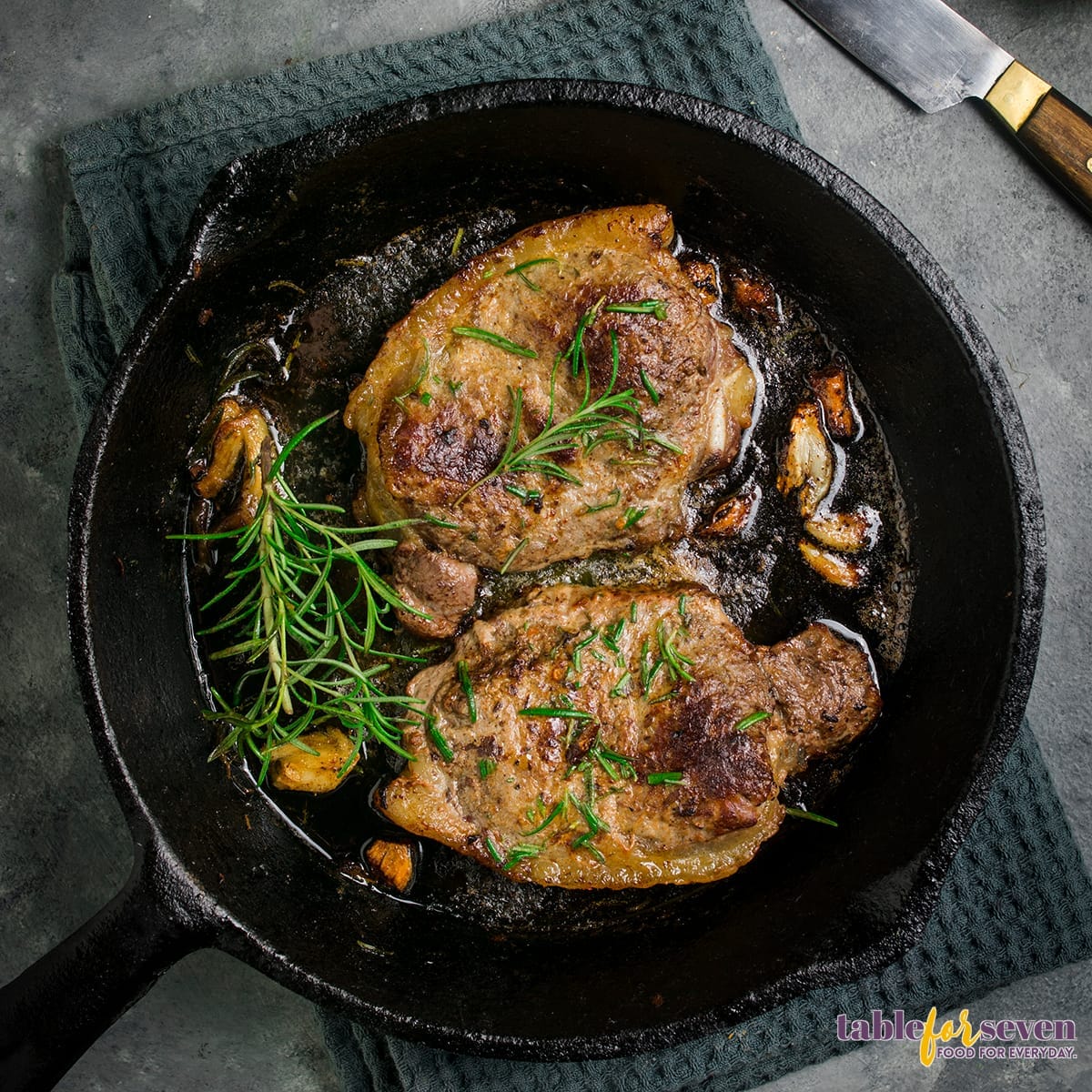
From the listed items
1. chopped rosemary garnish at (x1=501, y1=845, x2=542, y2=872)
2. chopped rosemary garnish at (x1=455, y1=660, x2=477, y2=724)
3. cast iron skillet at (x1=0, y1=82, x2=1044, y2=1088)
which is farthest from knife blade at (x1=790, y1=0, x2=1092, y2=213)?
chopped rosemary garnish at (x1=501, y1=845, x2=542, y2=872)

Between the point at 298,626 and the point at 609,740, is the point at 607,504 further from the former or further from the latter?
the point at 298,626

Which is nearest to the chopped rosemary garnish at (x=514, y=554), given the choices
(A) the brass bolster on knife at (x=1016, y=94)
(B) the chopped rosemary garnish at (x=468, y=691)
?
(B) the chopped rosemary garnish at (x=468, y=691)

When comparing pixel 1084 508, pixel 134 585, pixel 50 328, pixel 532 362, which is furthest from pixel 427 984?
pixel 1084 508

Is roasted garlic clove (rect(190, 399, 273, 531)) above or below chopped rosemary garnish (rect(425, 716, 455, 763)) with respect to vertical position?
above

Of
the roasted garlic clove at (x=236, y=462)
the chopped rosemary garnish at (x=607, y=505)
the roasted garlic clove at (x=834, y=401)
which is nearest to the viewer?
the chopped rosemary garnish at (x=607, y=505)

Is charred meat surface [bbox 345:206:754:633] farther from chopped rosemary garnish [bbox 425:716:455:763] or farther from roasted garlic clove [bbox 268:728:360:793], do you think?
roasted garlic clove [bbox 268:728:360:793]

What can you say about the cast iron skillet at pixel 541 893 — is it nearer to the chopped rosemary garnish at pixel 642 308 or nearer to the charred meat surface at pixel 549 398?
the charred meat surface at pixel 549 398
